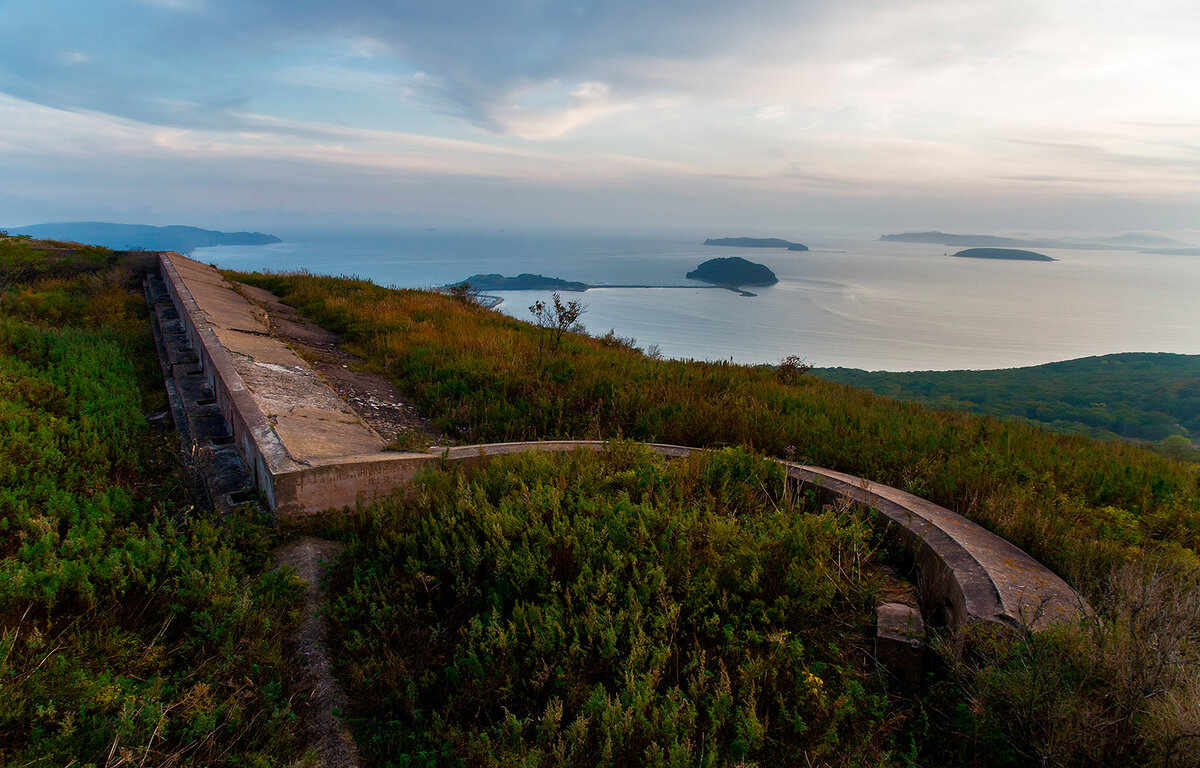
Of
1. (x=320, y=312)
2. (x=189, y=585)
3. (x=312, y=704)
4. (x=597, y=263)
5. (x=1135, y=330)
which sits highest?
(x=597, y=263)

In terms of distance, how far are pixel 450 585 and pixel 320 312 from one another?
10.3 m

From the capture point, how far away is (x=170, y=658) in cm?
245

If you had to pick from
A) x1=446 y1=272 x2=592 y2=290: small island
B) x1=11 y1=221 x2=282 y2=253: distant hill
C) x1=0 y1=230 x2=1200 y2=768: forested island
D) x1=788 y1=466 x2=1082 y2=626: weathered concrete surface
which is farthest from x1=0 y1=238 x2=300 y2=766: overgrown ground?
Answer: x1=11 y1=221 x2=282 y2=253: distant hill

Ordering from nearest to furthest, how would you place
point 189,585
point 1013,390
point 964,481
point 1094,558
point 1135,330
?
point 189,585, point 1094,558, point 964,481, point 1013,390, point 1135,330

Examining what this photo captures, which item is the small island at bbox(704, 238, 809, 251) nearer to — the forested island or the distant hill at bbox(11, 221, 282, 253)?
the distant hill at bbox(11, 221, 282, 253)

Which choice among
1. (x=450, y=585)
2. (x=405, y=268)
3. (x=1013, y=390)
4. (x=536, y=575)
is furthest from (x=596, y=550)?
(x=405, y=268)

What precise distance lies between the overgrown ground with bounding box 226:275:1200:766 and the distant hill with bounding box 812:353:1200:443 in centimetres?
957

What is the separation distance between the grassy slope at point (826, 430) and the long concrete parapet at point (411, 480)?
A: 0.40m

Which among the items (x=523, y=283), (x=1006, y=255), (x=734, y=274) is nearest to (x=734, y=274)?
(x=734, y=274)

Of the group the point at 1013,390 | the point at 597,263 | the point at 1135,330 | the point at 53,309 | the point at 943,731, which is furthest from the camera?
the point at 597,263

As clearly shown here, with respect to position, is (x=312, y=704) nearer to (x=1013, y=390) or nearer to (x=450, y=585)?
(x=450, y=585)

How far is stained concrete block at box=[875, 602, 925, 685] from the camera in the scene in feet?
8.69

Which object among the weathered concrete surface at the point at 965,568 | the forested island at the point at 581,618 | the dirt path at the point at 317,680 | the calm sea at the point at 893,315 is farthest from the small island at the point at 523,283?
the weathered concrete surface at the point at 965,568

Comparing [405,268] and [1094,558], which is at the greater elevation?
[405,268]
